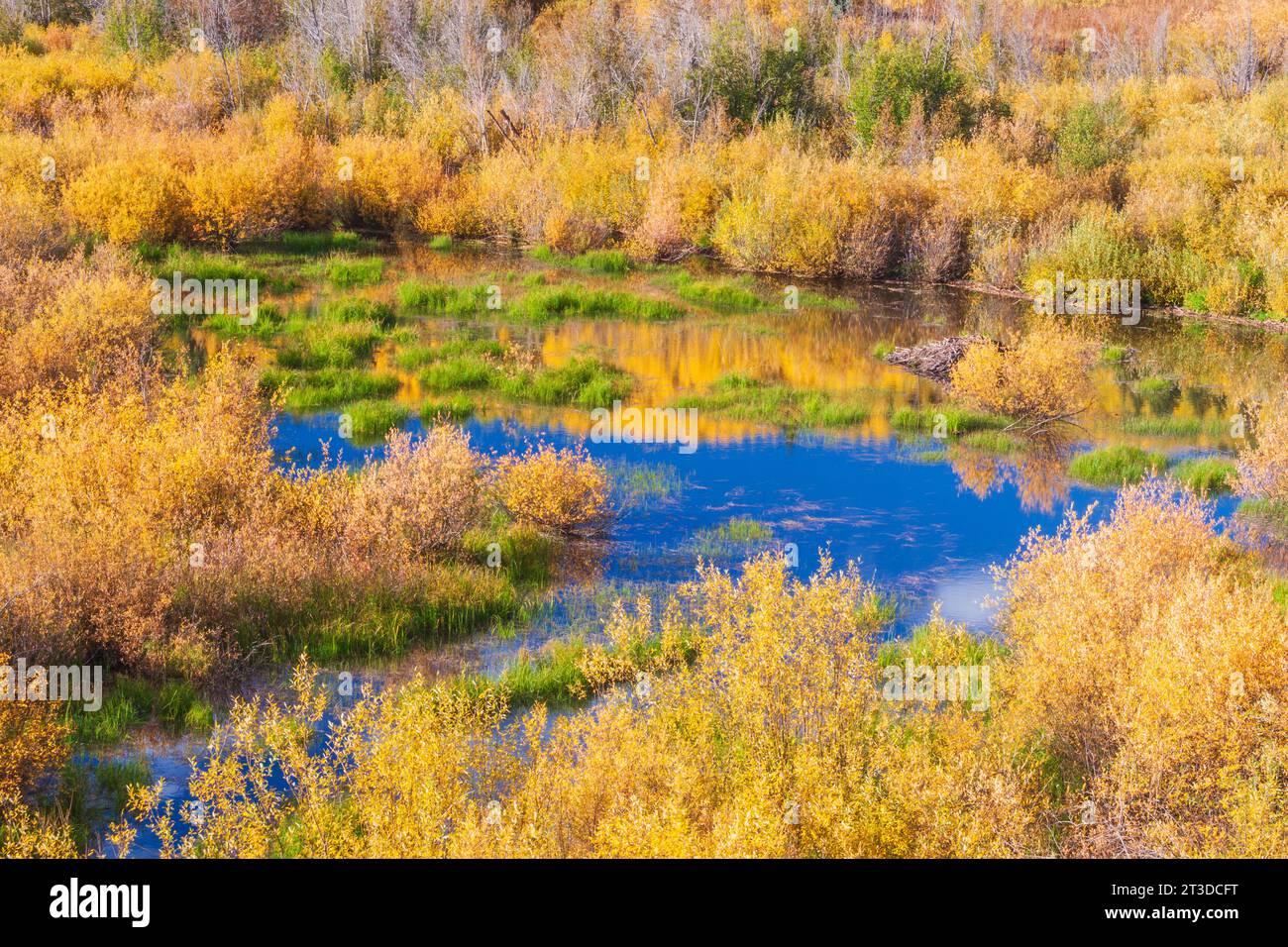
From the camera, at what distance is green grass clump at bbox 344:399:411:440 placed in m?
14.2

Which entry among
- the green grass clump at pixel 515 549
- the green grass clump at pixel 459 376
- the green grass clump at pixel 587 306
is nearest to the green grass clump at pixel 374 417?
the green grass clump at pixel 459 376

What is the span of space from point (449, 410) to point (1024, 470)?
255 inches

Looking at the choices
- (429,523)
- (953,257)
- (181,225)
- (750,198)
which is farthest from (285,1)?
(429,523)

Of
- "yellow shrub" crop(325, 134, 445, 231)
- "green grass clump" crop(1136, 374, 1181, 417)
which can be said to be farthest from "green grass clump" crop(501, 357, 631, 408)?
"yellow shrub" crop(325, 134, 445, 231)

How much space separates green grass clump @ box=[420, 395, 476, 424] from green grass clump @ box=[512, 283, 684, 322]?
491cm

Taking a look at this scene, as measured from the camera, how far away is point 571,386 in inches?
634

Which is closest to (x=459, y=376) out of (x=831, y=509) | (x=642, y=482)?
(x=642, y=482)

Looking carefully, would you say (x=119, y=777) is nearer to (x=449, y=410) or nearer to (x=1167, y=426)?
(x=449, y=410)

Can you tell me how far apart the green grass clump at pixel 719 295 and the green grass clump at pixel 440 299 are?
138 inches

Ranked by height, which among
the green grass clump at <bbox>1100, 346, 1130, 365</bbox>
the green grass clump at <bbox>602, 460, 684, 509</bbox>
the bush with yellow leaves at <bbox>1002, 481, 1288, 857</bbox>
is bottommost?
the green grass clump at <bbox>602, 460, 684, 509</bbox>

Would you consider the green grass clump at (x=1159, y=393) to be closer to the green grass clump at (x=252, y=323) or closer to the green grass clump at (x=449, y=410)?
the green grass clump at (x=449, y=410)

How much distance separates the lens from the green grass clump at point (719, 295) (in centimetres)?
2175

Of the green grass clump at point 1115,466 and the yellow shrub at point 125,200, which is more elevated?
the yellow shrub at point 125,200

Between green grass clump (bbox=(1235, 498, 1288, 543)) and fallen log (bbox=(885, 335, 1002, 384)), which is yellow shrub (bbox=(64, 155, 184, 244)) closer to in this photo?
fallen log (bbox=(885, 335, 1002, 384))
